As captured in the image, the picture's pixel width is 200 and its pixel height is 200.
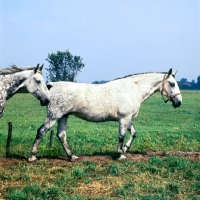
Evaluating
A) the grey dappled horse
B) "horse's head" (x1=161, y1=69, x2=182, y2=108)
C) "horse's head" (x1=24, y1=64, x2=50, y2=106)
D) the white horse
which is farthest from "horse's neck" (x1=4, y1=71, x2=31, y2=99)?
"horse's head" (x1=161, y1=69, x2=182, y2=108)

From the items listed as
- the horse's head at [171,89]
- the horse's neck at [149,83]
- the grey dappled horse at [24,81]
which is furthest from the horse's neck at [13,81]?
the horse's head at [171,89]

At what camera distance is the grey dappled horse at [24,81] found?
25.7ft

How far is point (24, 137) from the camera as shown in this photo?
46.1ft

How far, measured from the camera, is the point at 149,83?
32.0ft

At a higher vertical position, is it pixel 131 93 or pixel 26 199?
pixel 131 93

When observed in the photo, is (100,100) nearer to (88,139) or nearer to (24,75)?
(24,75)

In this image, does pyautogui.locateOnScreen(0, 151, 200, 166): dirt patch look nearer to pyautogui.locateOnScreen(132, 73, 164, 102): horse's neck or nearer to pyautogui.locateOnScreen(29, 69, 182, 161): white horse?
pyautogui.locateOnScreen(29, 69, 182, 161): white horse

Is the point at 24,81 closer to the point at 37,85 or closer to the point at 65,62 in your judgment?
the point at 37,85

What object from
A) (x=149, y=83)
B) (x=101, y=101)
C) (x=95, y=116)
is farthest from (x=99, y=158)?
(x=149, y=83)

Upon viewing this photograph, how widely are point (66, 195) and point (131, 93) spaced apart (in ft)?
14.3

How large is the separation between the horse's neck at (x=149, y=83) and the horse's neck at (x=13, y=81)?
3.53 m

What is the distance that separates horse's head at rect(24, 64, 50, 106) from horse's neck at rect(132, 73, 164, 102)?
3.06 meters

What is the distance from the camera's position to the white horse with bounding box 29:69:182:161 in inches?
345

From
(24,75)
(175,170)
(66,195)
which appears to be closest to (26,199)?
(66,195)
